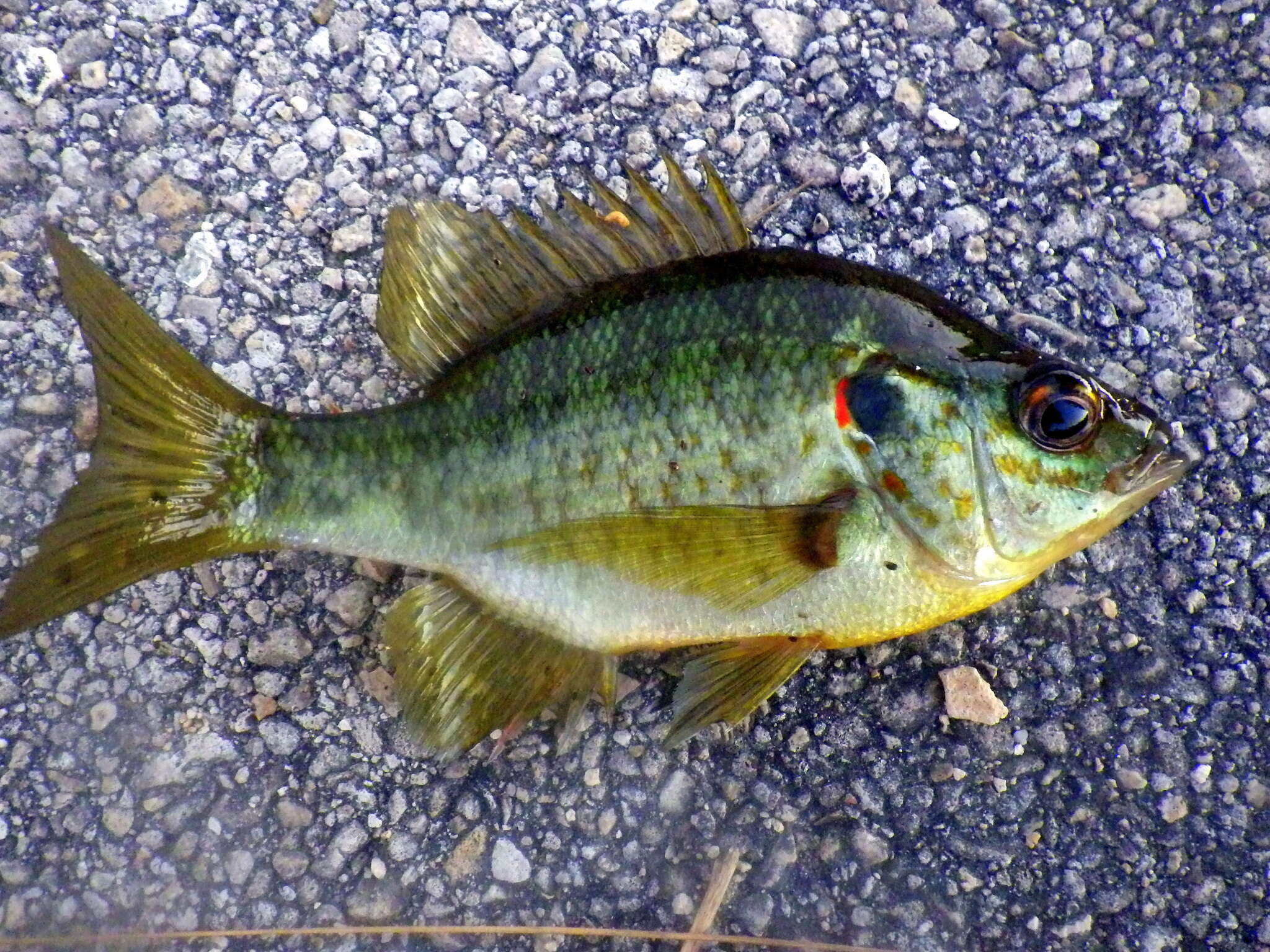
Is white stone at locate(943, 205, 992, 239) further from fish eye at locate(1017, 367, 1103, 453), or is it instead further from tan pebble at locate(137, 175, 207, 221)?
tan pebble at locate(137, 175, 207, 221)

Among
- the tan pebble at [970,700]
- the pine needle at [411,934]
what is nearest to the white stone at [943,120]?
the tan pebble at [970,700]

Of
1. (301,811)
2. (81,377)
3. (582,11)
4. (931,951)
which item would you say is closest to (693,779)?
(931,951)

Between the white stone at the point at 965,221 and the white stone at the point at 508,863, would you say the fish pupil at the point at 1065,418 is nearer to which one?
the white stone at the point at 965,221

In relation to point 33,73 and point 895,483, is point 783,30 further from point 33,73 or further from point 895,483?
point 33,73

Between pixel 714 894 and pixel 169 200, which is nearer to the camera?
pixel 714 894

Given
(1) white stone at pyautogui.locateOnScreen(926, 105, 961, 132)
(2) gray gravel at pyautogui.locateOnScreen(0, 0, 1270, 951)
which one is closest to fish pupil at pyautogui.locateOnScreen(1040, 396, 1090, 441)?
(2) gray gravel at pyautogui.locateOnScreen(0, 0, 1270, 951)

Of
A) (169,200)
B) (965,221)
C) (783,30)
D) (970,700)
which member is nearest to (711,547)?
(970,700)
